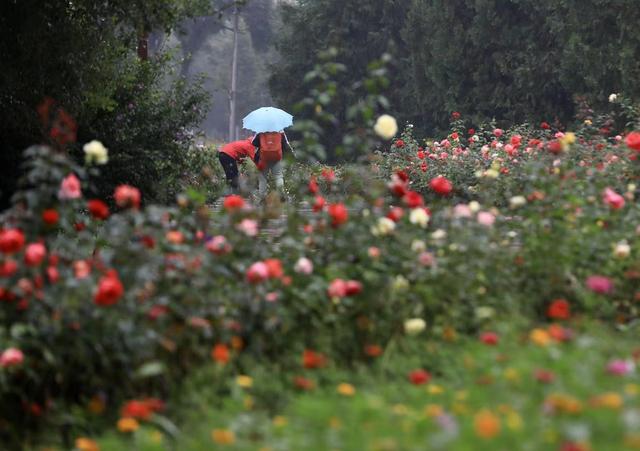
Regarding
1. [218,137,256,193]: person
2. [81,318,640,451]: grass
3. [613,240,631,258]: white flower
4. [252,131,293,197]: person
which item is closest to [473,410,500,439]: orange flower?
[81,318,640,451]: grass

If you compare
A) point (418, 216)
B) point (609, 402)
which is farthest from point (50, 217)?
point (609, 402)

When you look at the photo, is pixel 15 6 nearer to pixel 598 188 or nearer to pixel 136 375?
pixel 598 188

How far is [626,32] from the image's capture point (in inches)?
724

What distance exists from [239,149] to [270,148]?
1.15 m

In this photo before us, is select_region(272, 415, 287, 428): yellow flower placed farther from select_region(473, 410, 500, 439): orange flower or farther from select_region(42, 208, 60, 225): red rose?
select_region(42, 208, 60, 225): red rose

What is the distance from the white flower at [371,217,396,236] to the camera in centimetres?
493

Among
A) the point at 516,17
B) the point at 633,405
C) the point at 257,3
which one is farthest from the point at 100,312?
the point at 257,3

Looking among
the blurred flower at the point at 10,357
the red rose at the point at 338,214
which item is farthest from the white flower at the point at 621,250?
the blurred flower at the point at 10,357

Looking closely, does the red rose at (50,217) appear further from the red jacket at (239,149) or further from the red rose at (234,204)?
the red jacket at (239,149)

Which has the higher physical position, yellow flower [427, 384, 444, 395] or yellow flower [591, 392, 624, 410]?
yellow flower [427, 384, 444, 395]

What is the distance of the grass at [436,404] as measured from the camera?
9.52 feet

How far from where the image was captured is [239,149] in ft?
48.2

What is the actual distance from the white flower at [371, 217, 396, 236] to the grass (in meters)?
0.68

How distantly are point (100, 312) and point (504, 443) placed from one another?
5.67 ft
